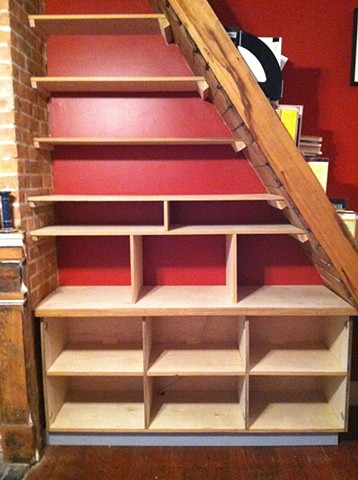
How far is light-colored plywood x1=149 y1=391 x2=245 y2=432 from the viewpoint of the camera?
1928mm

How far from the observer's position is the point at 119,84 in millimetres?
1894

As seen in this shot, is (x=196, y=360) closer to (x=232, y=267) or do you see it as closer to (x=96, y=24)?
(x=232, y=267)

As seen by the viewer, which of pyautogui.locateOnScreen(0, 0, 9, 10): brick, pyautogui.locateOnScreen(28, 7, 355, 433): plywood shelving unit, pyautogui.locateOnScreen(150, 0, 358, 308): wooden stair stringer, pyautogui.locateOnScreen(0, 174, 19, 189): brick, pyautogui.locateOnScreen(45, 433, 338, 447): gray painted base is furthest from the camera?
pyautogui.locateOnScreen(45, 433, 338, 447): gray painted base

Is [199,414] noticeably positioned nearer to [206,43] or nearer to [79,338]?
[79,338]

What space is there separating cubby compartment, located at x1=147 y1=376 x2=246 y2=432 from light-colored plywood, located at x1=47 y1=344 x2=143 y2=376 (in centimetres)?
14

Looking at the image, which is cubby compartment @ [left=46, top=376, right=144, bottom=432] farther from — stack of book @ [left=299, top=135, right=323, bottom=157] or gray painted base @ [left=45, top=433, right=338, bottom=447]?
stack of book @ [left=299, top=135, right=323, bottom=157]

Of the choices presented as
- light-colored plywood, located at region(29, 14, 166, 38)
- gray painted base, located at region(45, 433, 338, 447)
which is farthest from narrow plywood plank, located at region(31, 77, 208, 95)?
gray painted base, located at region(45, 433, 338, 447)

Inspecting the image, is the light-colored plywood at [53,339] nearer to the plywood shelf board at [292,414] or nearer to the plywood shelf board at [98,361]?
the plywood shelf board at [98,361]

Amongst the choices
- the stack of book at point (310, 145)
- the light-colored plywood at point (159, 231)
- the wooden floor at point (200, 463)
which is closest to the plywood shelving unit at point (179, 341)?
the light-colored plywood at point (159, 231)

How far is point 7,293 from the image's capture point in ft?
5.70

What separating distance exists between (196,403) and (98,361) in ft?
2.07

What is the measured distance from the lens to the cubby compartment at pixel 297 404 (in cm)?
193

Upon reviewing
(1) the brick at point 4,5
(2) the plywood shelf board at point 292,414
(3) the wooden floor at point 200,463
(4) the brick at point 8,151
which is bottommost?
(3) the wooden floor at point 200,463

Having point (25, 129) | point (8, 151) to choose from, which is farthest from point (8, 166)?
point (25, 129)
